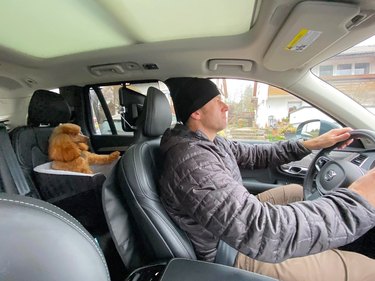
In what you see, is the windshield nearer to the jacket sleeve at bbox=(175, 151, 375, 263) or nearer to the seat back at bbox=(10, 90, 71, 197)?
the jacket sleeve at bbox=(175, 151, 375, 263)

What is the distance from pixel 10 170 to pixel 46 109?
55cm

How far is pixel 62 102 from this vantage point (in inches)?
86.3

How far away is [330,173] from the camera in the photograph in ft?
4.35

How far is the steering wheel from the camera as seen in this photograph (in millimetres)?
1246

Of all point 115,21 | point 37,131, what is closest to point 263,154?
point 115,21

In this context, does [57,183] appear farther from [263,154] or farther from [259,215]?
[259,215]

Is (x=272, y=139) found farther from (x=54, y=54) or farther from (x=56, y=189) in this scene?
(x=54, y=54)

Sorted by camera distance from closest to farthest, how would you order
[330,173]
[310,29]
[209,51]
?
[310,29] < [330,173] < [209,51]

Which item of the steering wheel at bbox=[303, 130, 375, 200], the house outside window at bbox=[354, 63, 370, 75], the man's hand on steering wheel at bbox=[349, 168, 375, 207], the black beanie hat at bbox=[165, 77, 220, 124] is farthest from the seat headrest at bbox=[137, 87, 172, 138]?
the house outside window at bbox=[354, 63, 370, 75]

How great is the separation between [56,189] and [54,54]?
3.45ft

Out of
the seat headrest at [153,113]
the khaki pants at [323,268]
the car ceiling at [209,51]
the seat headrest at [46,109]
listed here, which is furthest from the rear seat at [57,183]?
the khaki pants at [323,268]

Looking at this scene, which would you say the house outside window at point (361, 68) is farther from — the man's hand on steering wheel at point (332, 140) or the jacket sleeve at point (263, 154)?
the jacket sleeve at point (263, 154)

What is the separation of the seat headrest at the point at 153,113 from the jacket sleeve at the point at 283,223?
620 mm

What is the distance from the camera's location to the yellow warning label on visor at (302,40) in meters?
1.24
